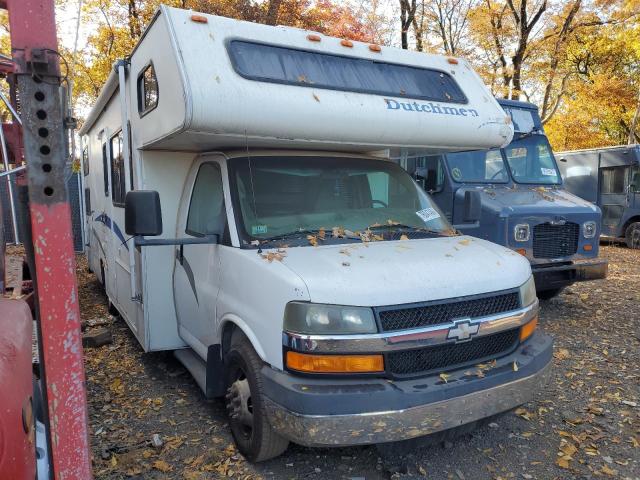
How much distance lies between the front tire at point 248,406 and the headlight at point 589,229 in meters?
5.30

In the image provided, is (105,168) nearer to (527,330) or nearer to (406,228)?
(406,228)

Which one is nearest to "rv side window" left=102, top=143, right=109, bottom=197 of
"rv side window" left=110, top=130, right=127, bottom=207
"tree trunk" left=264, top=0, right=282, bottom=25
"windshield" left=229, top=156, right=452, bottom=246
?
"rv side window" left=110, top=130, right=127, bottom=207

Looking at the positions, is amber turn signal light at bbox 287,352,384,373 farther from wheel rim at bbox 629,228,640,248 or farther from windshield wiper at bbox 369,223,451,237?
wheel rim at bbox 629,228,640,248

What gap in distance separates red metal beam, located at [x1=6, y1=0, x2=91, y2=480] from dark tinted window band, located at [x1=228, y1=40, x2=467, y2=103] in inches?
71.6

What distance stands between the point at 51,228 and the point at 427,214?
121 inches

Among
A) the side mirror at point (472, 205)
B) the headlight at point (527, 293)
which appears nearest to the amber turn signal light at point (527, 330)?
the headlight at point (527, 293)

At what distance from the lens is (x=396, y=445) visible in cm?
295

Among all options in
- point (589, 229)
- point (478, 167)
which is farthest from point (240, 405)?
point (589, 229)

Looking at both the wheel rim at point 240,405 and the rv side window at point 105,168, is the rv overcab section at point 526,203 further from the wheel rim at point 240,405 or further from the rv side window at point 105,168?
the rv side window at point 105,168

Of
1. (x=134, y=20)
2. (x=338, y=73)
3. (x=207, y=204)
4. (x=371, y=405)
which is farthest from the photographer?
(x=134, y=20)

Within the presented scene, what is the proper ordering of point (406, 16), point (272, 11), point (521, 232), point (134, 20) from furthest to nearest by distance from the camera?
1. point (406, 16)
2. point (134, 20)
3. point (272, 11)
4. point (521, 232)

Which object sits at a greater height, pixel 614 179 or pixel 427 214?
pixel 614 179

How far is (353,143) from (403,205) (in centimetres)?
76

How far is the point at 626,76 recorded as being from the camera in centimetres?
2348
